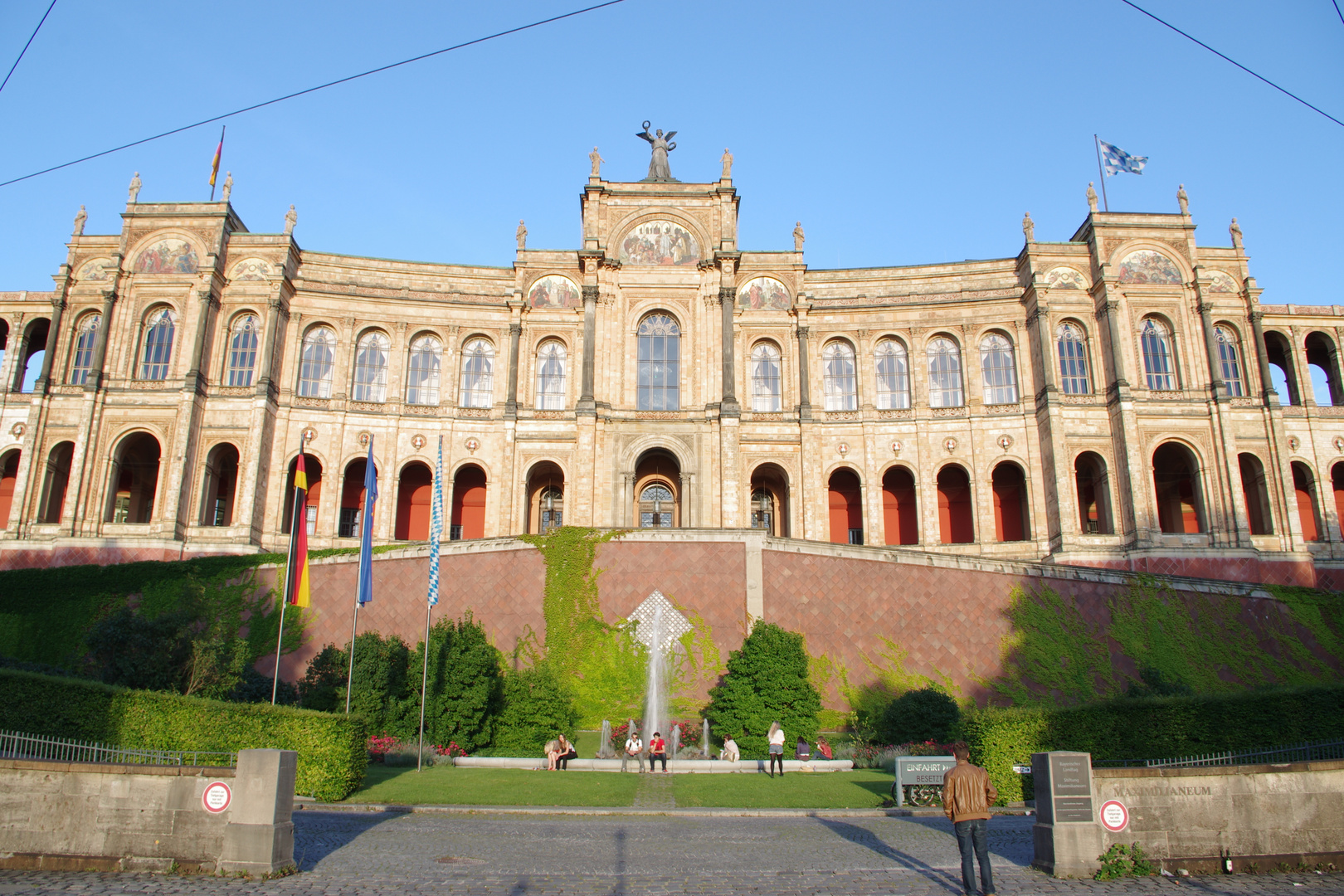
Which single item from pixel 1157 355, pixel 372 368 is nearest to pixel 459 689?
pixel 372 368

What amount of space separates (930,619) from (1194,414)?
20670 millimetres

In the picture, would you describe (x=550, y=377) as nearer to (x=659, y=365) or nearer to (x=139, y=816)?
(x=659, y=365)

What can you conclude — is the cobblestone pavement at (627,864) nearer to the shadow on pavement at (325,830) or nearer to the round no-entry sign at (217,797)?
the shadow on pavement at (325,830)

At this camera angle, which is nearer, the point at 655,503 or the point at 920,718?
the point at 920,718

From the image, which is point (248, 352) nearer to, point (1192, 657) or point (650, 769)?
point (650, 769)

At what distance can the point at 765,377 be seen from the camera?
149 feet

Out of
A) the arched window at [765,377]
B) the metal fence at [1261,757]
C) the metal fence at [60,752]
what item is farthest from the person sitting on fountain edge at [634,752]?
the arched window at [765,377]

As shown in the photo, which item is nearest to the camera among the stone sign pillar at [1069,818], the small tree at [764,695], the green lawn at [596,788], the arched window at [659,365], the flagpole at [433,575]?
the stone sign pillar at [1069,818]

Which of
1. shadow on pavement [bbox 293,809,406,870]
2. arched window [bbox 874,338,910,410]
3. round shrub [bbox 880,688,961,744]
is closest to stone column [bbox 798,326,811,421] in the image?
arched window [bbox 874,338,910,410]

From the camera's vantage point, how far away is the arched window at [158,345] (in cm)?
4212

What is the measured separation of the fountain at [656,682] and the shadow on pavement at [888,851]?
1171cm

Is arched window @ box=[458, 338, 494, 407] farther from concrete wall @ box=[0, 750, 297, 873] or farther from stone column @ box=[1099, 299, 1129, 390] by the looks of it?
concrete wall @ box=[0, 750, 297, 873]

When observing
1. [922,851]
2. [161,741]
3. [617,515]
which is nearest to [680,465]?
[617,515]

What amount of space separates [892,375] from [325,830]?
36.6 metres
